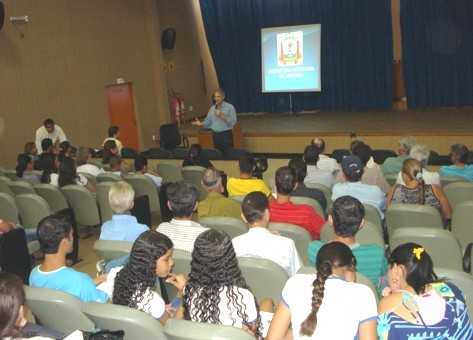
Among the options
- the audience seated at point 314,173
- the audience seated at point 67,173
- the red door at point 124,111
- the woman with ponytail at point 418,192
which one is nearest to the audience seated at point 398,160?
the audience seated at point 314,173

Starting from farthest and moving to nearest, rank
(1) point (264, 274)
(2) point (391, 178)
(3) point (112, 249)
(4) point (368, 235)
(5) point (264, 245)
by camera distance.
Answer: (2) point (391, 178) → (4) point (368, 235) → (3) point (112, 249) → (5) point (264, 245) → (1) point (264, 274)

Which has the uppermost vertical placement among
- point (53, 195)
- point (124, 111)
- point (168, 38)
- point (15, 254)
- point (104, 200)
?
point (168, 38)

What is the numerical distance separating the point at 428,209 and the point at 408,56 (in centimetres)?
996

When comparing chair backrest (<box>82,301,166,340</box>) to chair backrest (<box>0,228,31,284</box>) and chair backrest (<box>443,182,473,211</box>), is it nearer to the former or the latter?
chair backrest (<box>0,228,31,284</box>)

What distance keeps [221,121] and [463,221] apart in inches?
232

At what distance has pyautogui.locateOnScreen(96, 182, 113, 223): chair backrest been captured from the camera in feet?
18.4

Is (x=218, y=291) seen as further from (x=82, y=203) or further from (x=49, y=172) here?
(x=49, y=172)

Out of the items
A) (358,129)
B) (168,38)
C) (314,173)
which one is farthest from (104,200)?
(168,38)

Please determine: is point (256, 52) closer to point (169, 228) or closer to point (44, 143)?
point (44, 143)

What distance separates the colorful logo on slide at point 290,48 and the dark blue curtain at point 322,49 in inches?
37.7

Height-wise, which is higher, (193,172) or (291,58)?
(291,58)

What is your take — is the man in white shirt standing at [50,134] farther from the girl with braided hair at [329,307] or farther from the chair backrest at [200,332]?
the girl with braided hair at [329,307]

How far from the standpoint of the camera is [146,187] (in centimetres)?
609

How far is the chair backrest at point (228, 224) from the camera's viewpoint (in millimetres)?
3756
